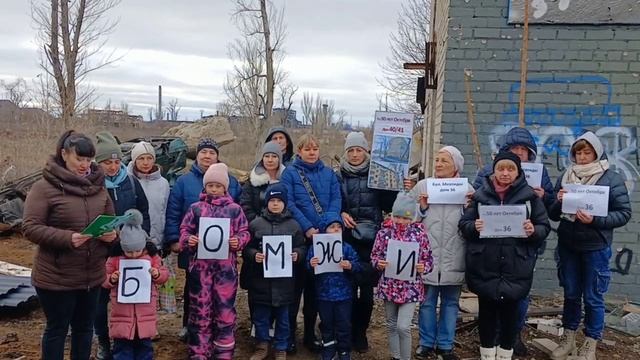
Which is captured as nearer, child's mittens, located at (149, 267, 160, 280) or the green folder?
the green folder

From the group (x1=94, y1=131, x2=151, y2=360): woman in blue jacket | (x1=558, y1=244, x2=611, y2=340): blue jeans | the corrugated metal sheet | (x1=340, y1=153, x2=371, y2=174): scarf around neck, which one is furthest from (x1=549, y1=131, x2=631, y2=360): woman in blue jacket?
the corrugated metal sheet

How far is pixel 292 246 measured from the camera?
4.41 metres

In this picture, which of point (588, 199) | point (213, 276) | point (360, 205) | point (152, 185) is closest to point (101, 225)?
point (213, 276)

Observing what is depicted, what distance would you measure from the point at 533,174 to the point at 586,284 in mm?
963

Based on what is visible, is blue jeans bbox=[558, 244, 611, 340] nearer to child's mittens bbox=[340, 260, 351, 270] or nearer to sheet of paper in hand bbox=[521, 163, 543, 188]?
sheet of paper in hand bbox=[521, 163, 543, 188]

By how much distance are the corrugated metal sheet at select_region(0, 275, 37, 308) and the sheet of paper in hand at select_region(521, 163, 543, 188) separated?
467 centimetres

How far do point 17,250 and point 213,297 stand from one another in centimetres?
646

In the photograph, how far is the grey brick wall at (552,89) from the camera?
6.07m

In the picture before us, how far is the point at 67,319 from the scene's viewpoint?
3729mm

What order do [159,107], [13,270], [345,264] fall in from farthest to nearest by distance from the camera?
1. [159,107]
2. [13,270]
3. [345,264]

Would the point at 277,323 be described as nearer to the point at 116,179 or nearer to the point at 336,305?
the point at 336,305

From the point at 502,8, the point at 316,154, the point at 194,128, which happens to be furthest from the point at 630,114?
the point at 194,128

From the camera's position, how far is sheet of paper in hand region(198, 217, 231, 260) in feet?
13.8

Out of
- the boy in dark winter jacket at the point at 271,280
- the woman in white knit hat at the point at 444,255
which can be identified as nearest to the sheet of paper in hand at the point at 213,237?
the boy in dark winter jacket at the point at 271,280
